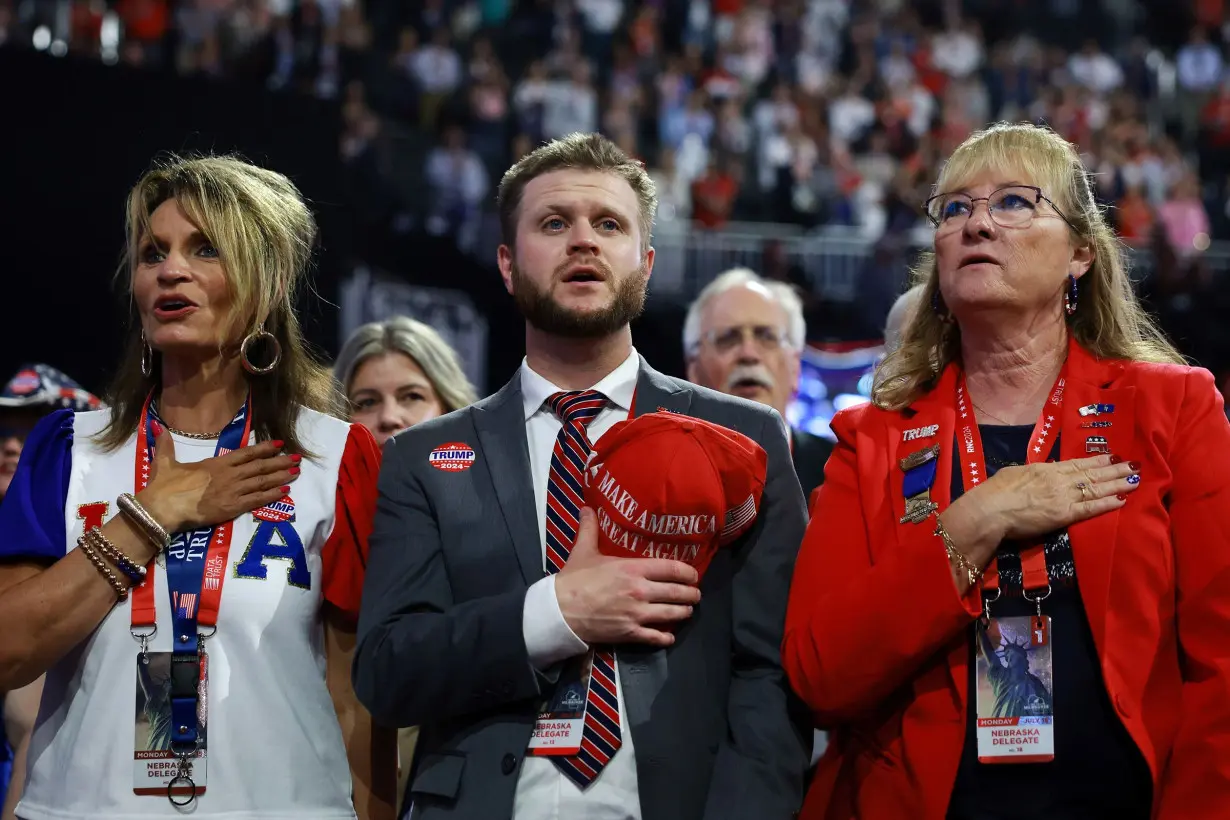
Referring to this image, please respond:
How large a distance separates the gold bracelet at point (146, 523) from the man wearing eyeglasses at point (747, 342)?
211 cm

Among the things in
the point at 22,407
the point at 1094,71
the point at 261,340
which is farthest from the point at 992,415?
the point at 1094,71

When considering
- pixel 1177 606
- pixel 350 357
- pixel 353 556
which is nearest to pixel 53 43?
pixel 350 357

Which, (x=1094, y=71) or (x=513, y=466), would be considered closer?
(x=513, y=466)

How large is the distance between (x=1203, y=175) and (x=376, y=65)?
24.2 feet

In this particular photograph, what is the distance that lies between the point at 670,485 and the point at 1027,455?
72cm

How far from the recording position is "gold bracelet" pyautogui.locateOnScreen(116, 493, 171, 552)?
2627 mm

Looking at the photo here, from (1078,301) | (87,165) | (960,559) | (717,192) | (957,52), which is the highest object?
(957,52)

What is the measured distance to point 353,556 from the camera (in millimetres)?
2783

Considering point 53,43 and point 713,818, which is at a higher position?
point 53,43

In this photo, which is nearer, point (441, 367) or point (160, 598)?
point (160, 598)

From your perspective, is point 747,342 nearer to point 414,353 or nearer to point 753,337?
point 753,337

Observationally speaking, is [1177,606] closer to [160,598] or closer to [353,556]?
[353,556]

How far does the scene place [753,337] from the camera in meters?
4.45

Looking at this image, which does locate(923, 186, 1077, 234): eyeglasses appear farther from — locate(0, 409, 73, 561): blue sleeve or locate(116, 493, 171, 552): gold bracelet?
locate(0, 409, 73, 561): blue sleeve
